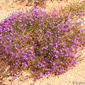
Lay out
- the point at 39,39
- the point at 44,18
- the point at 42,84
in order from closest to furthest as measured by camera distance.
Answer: the point at 42,84, the point at 39,39, the point at 44,18

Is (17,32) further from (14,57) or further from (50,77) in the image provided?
(50,77)

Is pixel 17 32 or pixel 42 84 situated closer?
pixel 42 84

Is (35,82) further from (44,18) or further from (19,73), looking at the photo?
(44,18)

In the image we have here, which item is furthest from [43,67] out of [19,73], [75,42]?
[75,42]

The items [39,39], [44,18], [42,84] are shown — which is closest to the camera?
[42,84]

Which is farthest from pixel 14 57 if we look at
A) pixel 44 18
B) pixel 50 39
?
pixel 44 18

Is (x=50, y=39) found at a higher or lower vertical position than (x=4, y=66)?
higher

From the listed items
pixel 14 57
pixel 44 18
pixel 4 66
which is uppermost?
pixel 44 18
